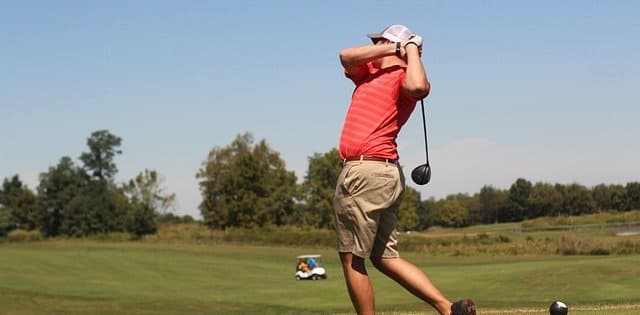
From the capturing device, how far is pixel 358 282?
627 centimetres

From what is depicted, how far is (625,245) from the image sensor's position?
1799 inches

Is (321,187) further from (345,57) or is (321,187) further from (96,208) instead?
(345,57)

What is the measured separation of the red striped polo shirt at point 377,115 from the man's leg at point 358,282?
718 millimetres

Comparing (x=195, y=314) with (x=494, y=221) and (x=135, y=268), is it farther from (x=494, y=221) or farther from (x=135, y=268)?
(x=494, y=221)

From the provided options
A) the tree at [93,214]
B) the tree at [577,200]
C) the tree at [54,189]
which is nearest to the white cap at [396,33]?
the tree at [93,214]

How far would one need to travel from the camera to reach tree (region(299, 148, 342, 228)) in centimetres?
9331

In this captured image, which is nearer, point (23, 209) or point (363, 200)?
point (363, 200)

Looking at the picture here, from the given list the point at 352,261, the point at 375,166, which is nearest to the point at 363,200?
the point at 375,166

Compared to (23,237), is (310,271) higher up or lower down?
lower down

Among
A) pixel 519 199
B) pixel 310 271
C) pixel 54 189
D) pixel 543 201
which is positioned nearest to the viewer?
pixel 310 271

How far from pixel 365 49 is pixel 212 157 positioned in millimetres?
102744

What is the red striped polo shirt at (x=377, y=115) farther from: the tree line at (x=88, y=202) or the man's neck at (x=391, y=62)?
the tree line at (x=88, y=202)

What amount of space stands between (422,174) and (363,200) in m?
0.56

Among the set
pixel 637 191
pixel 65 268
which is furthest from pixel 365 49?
pixel 637 191
